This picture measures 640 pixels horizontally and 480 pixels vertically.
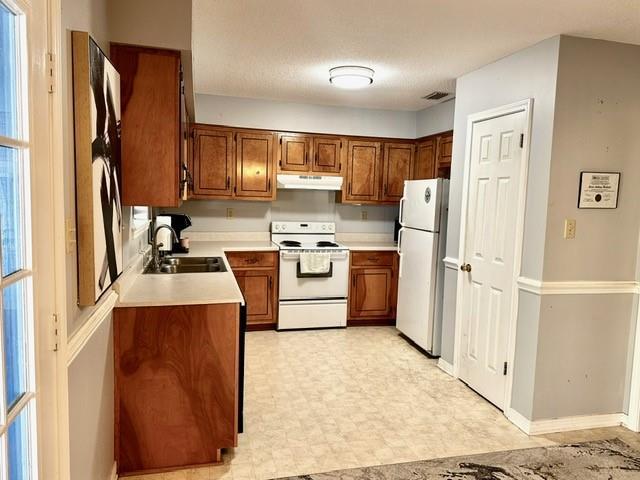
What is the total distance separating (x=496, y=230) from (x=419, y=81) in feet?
5.00

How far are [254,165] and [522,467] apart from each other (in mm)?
3595

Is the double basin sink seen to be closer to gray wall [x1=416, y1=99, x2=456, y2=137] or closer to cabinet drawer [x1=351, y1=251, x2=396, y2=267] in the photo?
cabinet drawer [x1=351, y1=251, x2=396, y2=267]

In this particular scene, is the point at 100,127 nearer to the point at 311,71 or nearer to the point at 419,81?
the point at 311,71

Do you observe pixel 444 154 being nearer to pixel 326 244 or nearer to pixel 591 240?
pixel 326 244

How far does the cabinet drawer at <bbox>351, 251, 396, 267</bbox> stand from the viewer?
15.8ft

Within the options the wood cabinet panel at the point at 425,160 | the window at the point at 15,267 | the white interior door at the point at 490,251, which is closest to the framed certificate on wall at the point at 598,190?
the white interior door at the point at 490,251

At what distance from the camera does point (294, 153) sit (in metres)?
4.78

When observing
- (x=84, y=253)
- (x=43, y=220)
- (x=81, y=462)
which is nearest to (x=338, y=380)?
(x=81, y=462)

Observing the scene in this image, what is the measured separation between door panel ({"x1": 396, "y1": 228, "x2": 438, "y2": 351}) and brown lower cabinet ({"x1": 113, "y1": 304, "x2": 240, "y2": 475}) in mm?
2198

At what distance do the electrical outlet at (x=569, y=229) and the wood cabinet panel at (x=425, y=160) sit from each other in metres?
2.06

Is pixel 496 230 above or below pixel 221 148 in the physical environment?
below

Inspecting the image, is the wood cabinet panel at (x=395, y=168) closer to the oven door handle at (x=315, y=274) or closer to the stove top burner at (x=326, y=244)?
the stove top burner at (x=326, y=244)

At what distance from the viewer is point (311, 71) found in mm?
3553

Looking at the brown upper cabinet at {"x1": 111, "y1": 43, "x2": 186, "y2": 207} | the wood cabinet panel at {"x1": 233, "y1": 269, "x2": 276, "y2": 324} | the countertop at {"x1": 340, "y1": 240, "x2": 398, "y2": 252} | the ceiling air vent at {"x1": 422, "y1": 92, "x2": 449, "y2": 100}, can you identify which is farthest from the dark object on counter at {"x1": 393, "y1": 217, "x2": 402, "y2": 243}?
the brown upper cabinet at {"x1": 111, "y1": 43, "x2": 186, "y2": 207}
